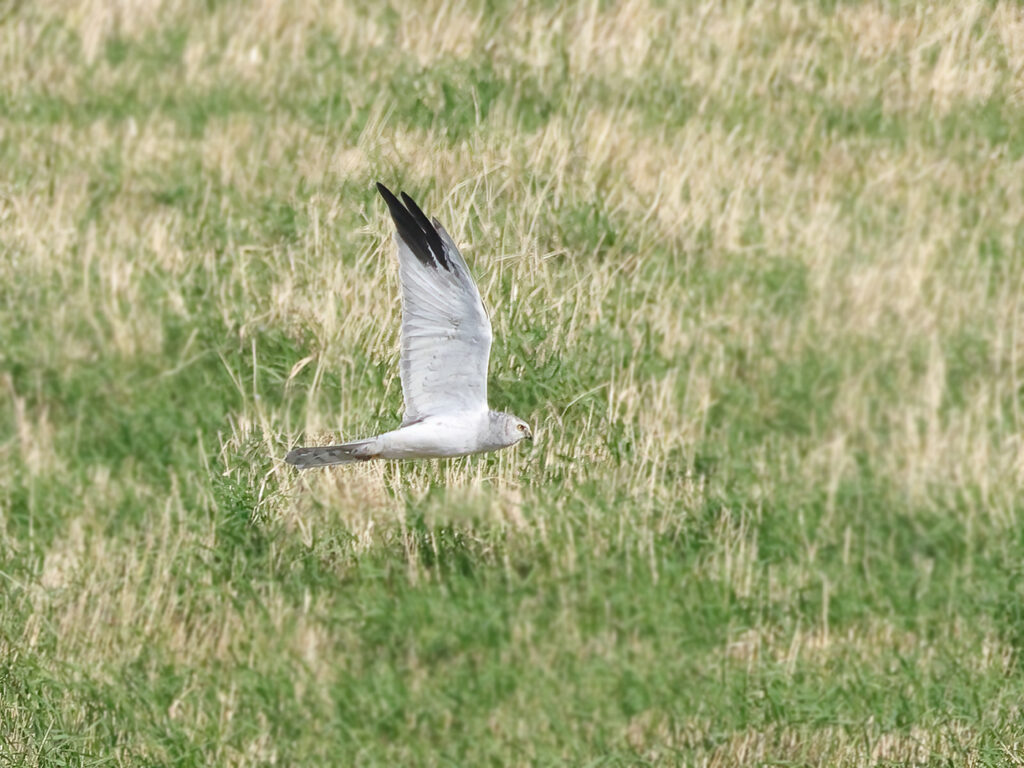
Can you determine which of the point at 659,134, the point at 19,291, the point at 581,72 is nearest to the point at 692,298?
the point at 659,134

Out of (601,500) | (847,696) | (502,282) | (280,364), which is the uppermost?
(502,282)

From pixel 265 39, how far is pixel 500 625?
4937 millimetres

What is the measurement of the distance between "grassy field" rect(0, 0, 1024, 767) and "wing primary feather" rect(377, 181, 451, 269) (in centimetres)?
86

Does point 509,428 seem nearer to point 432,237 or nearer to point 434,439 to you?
point 434,439

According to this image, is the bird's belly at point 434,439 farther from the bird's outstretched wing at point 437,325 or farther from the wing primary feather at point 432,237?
the wing primary feather at point 432,237

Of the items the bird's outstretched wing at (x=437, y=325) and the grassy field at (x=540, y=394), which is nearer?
the bird's outstretched wing at (x=437, y=325)

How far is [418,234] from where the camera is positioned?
226 inches

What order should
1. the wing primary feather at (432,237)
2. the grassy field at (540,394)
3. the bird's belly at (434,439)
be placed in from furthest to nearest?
the grassy field at (540,394) → the wing primary feather at (432,237) → the bird's belly at (434,439)

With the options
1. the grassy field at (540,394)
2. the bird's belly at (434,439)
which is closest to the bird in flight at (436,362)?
the bird's belly at (434,439)

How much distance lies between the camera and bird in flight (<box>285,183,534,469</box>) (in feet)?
18.4

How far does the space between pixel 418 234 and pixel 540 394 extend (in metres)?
1.11

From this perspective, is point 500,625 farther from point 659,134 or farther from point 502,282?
point 659,134

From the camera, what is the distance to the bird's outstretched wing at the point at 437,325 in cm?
566

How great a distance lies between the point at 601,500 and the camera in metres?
7.65
